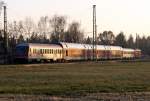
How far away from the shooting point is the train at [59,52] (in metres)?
68.2

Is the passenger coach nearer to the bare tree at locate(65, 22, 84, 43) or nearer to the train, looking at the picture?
the train

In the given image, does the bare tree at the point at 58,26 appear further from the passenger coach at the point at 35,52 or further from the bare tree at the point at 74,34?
the passenger coach at the point at 35,52

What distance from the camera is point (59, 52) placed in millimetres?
77625

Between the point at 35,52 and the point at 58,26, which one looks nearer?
the point at 35,52

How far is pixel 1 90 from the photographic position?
24000mm

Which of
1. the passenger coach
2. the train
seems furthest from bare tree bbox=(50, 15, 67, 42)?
the passenger coach

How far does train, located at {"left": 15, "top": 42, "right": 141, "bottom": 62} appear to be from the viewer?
6825 centimetres

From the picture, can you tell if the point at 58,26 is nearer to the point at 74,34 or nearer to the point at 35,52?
the point at 74,34

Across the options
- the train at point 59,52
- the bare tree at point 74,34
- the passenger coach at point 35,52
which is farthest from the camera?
the bare tree at point 74,34

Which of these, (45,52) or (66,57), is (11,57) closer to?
(45,52)

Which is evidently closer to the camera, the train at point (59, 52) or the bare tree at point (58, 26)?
the train at point (59, 52)

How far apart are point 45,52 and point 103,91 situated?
160 feet

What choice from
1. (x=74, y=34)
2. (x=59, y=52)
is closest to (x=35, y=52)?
(x=59, y=52)

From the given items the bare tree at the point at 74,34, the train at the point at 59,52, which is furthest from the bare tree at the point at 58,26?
the train at the point at 59,52
